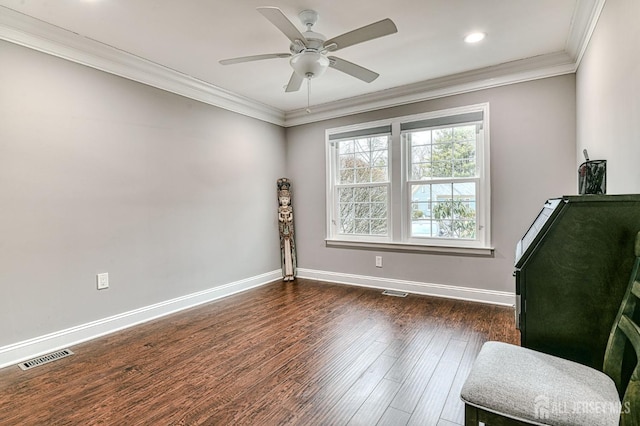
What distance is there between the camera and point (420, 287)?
154 inches

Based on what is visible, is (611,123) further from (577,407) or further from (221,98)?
(221,98)

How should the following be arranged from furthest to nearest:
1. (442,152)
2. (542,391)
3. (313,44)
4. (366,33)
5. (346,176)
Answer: (346,176) → (442,152) → (313,44) → (366,33) → (542,391)

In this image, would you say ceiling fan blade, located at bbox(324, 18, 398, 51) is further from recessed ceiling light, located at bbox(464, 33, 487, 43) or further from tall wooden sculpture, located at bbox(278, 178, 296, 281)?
tall wooden sculpture, located at bbox(278, 178, 296, 281)

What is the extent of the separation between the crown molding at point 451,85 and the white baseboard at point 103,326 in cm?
265

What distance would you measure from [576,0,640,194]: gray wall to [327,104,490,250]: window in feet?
3.83

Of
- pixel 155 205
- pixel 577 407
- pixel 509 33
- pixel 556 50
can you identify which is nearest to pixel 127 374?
pixel 155 205

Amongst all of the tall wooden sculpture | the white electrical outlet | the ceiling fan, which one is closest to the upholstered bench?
the ceiling fan

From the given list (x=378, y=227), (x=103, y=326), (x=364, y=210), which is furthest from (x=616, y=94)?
(x=103, y=326)

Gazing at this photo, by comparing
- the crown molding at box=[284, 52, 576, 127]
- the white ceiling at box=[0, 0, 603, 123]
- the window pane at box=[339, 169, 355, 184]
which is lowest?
the window pane at box=[339, 169, 355, 184]

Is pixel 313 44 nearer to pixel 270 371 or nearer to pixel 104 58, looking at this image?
pixel 104 58

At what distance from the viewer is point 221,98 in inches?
155

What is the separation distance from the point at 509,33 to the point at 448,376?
9.02ft

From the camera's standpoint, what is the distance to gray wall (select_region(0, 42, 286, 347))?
2.39 m

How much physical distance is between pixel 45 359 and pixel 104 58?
8.31ft
